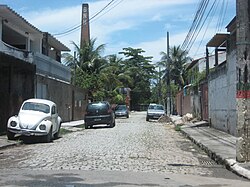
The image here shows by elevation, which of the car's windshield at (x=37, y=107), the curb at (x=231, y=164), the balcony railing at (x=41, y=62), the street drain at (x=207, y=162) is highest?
the balcony railing at (x=41, y=62)

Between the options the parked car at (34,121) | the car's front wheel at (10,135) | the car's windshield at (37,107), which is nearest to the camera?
the parked car at (34,121)

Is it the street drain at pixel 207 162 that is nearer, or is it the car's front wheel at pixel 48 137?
the street drain at pixel 207 162

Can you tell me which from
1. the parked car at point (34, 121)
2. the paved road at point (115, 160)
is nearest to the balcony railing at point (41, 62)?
the parked car at point (34, 121)

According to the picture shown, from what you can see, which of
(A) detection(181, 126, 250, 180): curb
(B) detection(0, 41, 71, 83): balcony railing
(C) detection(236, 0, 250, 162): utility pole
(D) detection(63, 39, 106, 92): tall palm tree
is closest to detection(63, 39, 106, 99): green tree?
(D) detection(63, 39, 106, 92): tall palm tree

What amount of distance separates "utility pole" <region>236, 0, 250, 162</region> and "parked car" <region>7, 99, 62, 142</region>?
9115 millimetres

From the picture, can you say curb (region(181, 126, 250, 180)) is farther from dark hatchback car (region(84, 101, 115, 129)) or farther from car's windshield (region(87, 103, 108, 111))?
car's windshield (region(87, 103, 108, 111))

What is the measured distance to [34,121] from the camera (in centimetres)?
1822

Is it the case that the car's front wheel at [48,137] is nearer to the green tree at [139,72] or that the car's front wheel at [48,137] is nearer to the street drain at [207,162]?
the street drain at [207,162]

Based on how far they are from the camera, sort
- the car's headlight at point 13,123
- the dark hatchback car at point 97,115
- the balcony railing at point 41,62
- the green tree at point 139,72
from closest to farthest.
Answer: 1. the car's headlight at point 13,123
2. the balcony railing at point 41,62
3. the dark hatchback car at point 97,115
4. the green tree at point 139,72

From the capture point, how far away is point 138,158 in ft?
43.7

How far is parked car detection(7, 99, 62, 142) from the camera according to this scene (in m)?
18.0

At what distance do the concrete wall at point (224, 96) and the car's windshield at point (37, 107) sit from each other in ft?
27.4

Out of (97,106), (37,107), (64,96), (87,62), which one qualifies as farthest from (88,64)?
(37,107)

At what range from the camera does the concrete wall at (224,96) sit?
20.4 m
